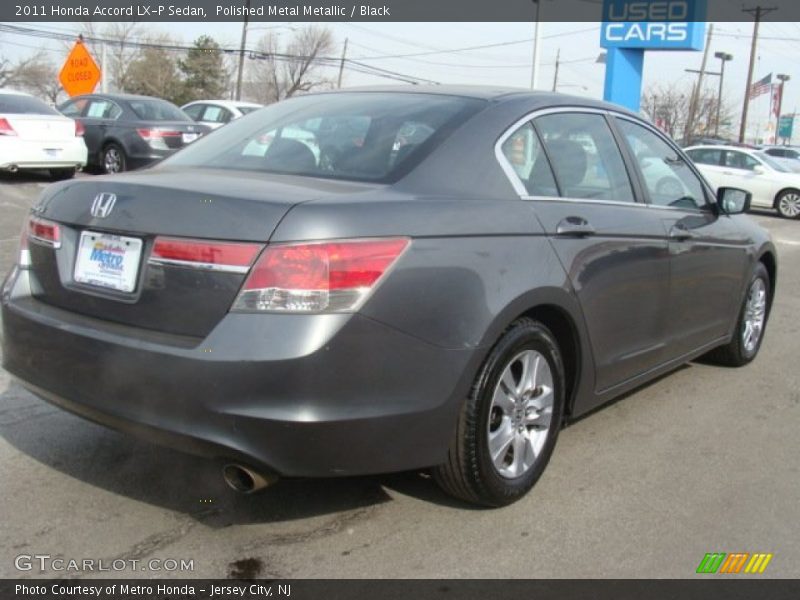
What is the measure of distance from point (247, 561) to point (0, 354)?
137 centimetres

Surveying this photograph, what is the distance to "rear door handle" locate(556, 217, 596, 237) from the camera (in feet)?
11.1

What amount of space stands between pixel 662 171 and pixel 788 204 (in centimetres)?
1573

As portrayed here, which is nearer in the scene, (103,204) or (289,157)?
(103,204)

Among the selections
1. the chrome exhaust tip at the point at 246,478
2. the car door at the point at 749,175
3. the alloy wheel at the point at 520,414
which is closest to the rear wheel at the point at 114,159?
the alloy wheel at the point at 520,414

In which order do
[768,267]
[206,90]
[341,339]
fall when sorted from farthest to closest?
[206,90] < [768,267] < [341,339]

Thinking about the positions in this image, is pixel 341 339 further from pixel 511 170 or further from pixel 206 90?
pixel 206 90

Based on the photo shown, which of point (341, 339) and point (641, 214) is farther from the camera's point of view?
point (641, 214)

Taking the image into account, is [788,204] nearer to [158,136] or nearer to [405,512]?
[158,136]

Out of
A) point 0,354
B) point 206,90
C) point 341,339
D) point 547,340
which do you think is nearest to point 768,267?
point 547,340

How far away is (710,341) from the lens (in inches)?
193

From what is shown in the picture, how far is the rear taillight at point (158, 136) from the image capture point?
13.3 metres

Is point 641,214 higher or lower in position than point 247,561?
higher

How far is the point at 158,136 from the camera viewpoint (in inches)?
525

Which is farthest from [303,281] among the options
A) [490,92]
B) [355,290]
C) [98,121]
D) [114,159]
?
[98,121]
